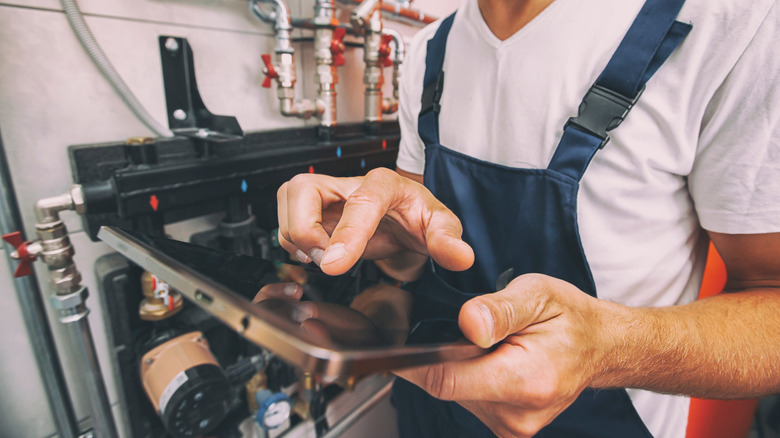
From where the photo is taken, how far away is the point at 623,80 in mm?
445

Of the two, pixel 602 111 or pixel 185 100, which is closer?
pixel 602 111

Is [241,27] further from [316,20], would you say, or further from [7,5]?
[7,5]

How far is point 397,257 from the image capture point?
70 cm

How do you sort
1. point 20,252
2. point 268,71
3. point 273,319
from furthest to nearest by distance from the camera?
point 268,71 < point 20,252 < point 273,319

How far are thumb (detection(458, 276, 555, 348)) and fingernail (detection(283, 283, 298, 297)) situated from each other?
0.17m

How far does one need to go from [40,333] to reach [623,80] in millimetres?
934

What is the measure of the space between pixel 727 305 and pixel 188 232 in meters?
0.90

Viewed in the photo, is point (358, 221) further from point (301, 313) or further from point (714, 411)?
point (714, 411)

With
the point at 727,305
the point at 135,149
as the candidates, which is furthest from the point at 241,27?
the point at 727,305

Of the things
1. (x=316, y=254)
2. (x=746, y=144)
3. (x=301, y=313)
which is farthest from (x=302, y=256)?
(x=746, y=144)

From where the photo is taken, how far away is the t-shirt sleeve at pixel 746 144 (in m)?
0.39

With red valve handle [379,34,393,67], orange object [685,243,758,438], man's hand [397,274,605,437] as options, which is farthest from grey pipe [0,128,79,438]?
orange object [685,243,758,438]

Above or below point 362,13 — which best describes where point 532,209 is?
below

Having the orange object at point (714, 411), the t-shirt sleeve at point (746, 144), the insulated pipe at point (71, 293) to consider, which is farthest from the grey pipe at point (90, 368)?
the orange object at point (714, 411)
